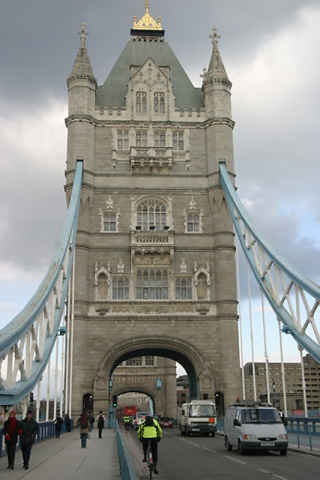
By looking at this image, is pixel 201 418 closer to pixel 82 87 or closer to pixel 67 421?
pixel 67 421

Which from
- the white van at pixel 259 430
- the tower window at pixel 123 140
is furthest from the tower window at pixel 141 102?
the white van at pixel 259 430

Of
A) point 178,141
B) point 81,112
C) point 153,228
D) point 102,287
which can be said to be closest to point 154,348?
point 102,287

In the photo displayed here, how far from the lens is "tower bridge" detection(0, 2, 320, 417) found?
123ft

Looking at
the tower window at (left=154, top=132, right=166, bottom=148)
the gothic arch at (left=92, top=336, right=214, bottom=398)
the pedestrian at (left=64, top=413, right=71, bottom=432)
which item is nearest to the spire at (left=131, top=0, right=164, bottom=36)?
the tower window at (left=154, top=132, right=166, bottom=148)

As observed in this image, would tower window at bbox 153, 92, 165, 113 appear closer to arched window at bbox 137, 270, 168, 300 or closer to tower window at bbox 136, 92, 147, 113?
tower window at bbox 136, 92, 147, 113

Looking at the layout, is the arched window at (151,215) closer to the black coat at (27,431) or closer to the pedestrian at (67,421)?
the pedestrian at (67,421)

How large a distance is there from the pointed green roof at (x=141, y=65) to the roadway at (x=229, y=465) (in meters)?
28.6

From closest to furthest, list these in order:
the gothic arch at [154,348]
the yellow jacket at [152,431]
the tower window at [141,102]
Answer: the yellow jacket at [152,431]
the gothic arch at [154,348]
the tower window at [141,102]

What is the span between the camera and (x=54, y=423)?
30.0 meters

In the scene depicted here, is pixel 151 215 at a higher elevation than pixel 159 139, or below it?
below

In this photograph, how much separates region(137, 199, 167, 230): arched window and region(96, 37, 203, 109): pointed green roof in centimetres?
790

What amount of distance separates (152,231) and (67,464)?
79.7 feet

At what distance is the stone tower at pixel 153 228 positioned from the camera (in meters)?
37.8

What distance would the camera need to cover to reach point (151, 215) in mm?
40781
